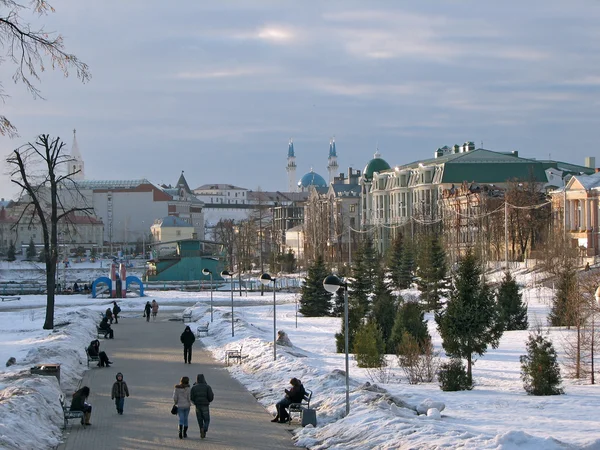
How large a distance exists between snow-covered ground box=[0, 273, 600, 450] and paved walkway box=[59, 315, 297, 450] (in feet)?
1.51

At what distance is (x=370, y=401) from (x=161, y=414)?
13.8ft

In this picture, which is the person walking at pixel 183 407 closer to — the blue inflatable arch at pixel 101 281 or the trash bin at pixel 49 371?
the trash bin at pixel 49 371

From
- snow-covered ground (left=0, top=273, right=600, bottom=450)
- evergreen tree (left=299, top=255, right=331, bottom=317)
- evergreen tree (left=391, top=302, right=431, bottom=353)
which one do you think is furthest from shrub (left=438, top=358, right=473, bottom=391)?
evergreen tree (left=299, top=255, right=331, bottom=317)

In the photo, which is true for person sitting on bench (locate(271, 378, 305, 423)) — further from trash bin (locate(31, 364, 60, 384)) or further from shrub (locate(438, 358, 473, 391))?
trash bin (locate(31, 364, 60, 384))

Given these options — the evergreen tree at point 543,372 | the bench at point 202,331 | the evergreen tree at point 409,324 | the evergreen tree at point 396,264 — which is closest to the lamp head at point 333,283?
the evergreen tree at point 543,372

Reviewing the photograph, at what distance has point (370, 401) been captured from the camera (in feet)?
57.0

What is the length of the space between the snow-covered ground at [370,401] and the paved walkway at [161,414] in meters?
0.46

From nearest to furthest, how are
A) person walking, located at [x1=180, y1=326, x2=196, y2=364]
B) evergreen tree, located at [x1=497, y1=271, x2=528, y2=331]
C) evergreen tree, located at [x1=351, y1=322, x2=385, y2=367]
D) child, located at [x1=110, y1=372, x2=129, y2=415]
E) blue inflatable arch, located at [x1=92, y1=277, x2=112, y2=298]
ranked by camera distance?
child, located at [x1=110, y1=372, x2=129, y2=415] → evergreen tree, located at [x1=351, y1=322, x2=385, y2=367] → person walking, located at [x1=180, y1=326, x2=196, y2=364] → evergreen tree, located at [x1=497, y1=271, x2=528, y2=331] → blue inflatable arch, located at [x1=92, y1=277, x2=112, y2=298]

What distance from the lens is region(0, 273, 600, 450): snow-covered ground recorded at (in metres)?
14.4

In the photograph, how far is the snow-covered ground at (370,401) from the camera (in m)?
14.4

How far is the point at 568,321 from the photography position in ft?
→ 106

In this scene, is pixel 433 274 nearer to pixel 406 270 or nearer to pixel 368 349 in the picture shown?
pixel 406 270

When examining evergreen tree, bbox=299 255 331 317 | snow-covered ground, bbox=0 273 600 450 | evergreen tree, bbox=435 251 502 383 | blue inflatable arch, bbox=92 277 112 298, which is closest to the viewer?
snow-covered ground, bbox=0 273 600 450

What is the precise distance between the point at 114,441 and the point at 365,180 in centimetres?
10317
